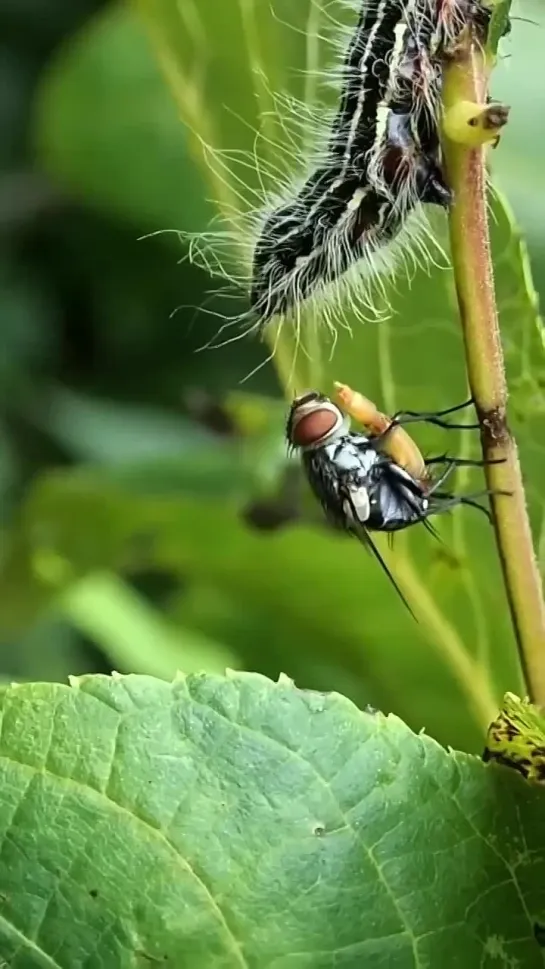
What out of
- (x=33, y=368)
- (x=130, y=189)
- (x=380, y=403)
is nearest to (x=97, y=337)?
(x=33, y=368)

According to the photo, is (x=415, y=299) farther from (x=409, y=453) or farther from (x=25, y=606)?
(x=25, y=606)

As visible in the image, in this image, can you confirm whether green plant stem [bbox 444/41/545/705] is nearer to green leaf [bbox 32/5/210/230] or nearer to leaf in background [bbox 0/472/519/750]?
leaf in background [bbox 0/472/519/750]

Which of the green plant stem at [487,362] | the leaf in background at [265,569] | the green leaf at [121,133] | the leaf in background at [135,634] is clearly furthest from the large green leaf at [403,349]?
the green leaf at [121,133]

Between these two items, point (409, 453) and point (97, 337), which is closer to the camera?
point (409, 453)

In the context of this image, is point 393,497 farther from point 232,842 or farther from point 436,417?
point 232,842

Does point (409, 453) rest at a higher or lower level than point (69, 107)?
lower

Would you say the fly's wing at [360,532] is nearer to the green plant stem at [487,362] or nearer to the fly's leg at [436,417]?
the fly's leg at [436,417]
